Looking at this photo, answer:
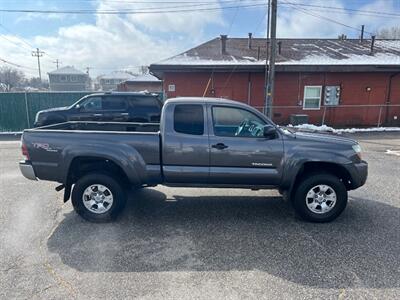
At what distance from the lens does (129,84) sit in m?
35.4

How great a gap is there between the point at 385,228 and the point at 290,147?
1801mm

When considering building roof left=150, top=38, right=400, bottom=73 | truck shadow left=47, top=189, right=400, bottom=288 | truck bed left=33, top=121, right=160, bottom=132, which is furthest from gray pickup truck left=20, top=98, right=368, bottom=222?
building roof left=150, top=38, right=400, bottom=73

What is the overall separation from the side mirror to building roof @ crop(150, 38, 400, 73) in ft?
38.2

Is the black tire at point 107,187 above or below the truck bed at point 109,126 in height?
below

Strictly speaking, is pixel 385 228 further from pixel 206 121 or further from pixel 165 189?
pixel 165 189

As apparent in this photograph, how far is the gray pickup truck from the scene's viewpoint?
4.49 m

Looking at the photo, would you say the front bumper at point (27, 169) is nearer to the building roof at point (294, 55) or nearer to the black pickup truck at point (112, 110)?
the black pickup truck at point (112, 110)

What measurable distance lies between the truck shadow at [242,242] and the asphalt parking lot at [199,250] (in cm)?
1

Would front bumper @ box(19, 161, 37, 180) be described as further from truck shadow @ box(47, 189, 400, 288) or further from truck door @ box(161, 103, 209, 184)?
truck door @ box(161, 103, 209, 184)

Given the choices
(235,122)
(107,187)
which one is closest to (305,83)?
(235,122)

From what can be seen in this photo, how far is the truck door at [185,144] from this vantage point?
452 centimetres

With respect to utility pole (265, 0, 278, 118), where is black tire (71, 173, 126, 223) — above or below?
below

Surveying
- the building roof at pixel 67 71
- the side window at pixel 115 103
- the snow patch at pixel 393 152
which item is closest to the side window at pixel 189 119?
the side window at pixel 115 103

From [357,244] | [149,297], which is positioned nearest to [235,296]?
[149,297]
